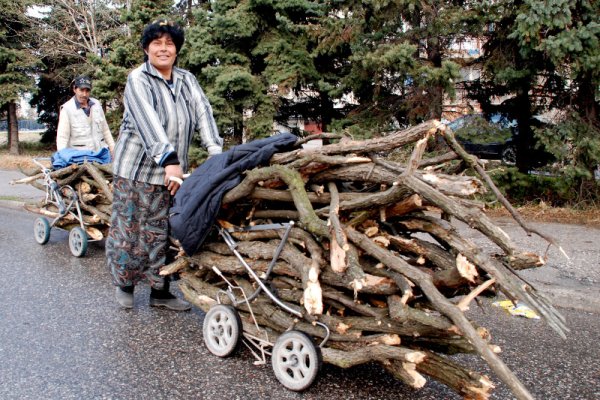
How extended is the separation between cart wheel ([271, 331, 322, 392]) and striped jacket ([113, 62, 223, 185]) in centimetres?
173

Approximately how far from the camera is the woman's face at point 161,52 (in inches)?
184

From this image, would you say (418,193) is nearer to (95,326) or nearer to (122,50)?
(95,326)

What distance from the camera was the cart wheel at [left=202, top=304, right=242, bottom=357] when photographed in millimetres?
4000

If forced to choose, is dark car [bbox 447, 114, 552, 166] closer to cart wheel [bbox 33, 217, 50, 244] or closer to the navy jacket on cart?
A: the navy jacket on cart

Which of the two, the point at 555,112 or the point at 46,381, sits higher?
the point at 555,112

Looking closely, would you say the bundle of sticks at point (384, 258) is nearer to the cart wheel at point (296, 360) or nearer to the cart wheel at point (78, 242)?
the cart wheel at point (296, 360)

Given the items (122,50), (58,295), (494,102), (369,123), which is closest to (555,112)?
(494,102)

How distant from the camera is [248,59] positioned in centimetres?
1259

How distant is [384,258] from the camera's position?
10.9 ft

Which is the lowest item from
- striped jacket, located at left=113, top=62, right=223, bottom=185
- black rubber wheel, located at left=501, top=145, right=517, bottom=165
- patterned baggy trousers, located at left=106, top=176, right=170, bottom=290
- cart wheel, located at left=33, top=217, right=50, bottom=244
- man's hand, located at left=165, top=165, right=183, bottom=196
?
cart wheel, located at left=33, top=217, right=50, bottom=244

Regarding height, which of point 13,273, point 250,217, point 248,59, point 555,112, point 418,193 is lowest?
point 13,273

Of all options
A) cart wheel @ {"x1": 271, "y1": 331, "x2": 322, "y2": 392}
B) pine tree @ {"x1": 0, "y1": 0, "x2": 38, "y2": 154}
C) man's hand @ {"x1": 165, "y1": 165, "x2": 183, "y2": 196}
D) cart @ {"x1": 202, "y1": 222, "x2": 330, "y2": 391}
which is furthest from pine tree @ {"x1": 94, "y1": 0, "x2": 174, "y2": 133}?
cart wheel @ {"x1": 271, "y1": 331, "x2": 322, "y2": 392}

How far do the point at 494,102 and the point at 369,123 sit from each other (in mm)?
2563

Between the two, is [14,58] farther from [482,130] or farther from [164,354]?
[164,354]
